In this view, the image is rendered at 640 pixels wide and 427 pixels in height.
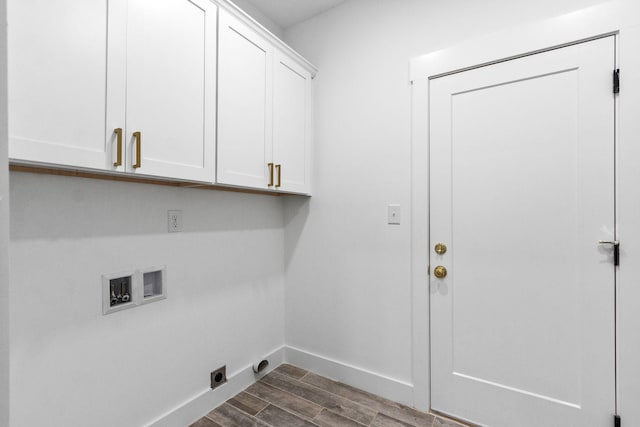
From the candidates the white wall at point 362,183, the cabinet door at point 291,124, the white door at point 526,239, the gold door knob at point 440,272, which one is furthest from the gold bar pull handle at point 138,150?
the gold door knob at point 440,272

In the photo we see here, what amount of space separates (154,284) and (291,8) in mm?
2013

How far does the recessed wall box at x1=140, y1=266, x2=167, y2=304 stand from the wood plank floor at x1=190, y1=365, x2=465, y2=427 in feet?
2.52

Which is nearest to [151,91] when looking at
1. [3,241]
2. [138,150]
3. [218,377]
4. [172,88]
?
[172,88]

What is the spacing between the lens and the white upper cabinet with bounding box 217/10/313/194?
5.22 ft

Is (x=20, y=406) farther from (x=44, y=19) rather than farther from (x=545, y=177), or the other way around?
(x=545, y=177)

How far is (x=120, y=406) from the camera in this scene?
1420 mm

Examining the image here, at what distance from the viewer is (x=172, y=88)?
134 centimetres

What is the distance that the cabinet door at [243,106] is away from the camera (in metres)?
1.57

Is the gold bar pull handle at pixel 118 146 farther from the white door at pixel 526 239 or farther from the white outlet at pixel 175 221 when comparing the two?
the white door at pixel 526 239

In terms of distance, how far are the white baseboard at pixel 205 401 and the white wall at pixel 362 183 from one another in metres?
0.46

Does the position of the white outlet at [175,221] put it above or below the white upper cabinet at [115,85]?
below

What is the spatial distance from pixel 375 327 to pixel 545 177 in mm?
1286

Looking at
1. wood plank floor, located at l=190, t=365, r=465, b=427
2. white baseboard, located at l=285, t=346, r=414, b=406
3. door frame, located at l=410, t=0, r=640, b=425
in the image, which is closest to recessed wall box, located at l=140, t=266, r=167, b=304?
wood plank floor, located at l=190, t=365, r=465, b=427

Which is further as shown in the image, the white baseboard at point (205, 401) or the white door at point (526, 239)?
the white baseboard at point (205, 401)
